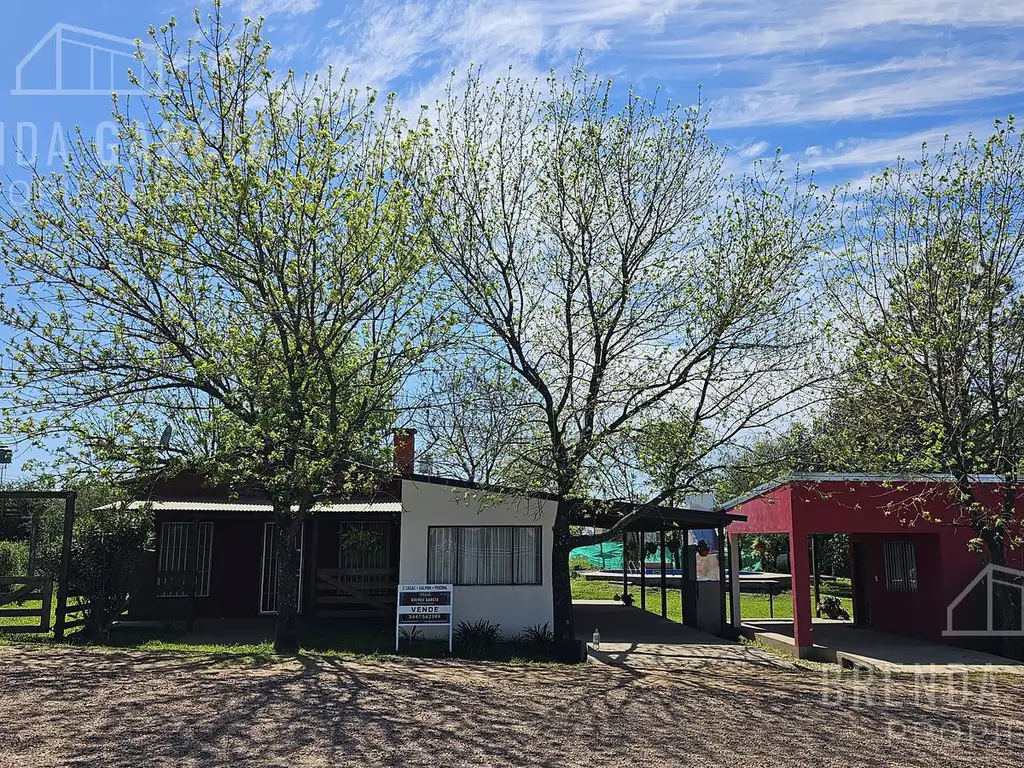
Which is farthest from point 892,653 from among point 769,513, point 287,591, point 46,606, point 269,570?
point 46,606

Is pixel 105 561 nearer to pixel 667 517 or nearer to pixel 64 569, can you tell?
pixel 64 569

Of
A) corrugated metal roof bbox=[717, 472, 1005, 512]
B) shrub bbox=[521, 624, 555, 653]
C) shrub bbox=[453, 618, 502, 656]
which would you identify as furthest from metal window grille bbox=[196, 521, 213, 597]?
corrugated metal roof bbox=[717, 472, 1005, 512]

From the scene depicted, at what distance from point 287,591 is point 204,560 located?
6.07 metres

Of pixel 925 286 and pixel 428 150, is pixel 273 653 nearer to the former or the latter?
pixel 428 150

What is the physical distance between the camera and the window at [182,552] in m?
17.3

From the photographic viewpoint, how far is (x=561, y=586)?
14.5 m

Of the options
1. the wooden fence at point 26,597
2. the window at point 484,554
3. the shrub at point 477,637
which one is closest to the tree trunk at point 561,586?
the window at point 484,554

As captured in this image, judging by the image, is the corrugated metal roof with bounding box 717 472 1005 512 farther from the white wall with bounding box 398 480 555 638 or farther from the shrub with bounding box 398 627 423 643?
the shrub with bounding box 398 627 423 643

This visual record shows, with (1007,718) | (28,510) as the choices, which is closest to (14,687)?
(1007,718)

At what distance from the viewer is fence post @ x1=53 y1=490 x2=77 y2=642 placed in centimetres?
1346

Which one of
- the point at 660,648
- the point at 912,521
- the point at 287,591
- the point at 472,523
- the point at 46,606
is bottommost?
the point at 660,648

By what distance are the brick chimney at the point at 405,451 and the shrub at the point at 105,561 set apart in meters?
4.41

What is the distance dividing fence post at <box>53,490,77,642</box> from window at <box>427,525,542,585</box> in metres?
5.95

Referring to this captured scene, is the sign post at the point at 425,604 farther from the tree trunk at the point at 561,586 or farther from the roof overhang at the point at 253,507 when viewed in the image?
the roof overhang at the point at 253,507
